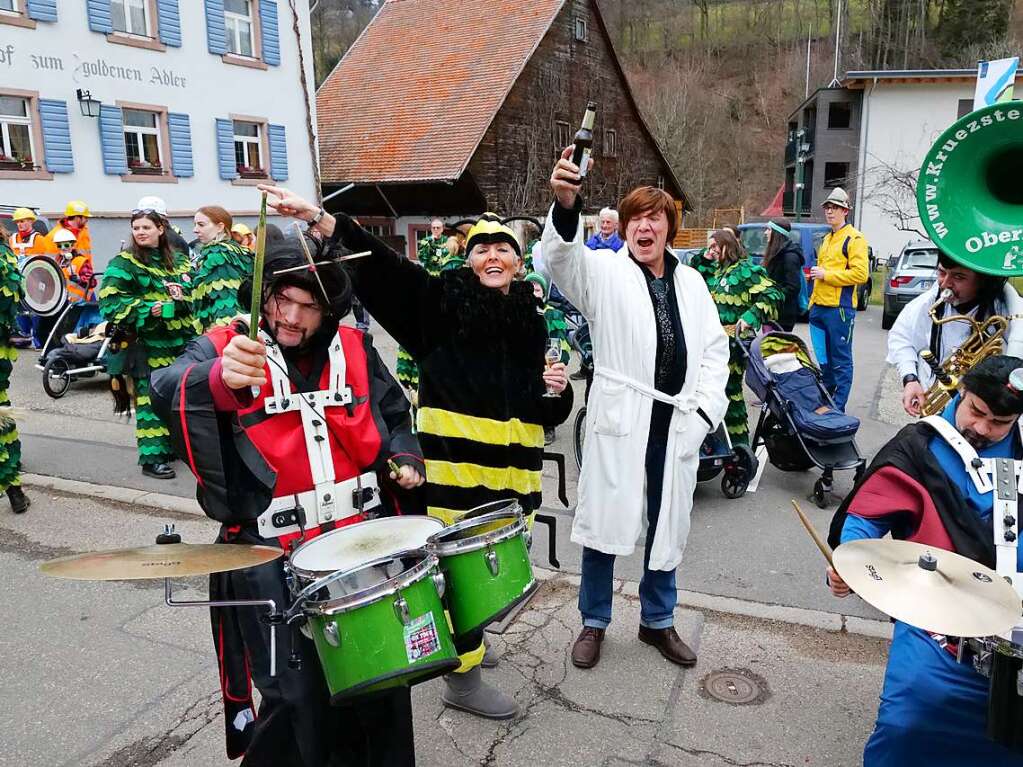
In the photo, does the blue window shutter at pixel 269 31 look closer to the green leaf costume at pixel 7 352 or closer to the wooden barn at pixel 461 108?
the wooden barn at pixel 461 108

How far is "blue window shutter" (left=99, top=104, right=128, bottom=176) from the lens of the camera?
53.0ft

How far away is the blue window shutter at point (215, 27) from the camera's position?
1781 cm

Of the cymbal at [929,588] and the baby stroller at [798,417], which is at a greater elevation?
the cymbal at [929,588]

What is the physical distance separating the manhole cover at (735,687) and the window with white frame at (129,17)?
17650mm

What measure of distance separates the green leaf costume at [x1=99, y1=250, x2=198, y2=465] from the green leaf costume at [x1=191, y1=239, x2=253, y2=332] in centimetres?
11

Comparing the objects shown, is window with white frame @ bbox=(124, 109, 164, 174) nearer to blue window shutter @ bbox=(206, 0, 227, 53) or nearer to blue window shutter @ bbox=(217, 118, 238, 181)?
blue window shutter @ bbox=(217, 118, 238, 181)

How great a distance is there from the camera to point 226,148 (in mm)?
18547

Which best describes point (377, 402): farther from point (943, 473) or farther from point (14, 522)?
point (14, 522)

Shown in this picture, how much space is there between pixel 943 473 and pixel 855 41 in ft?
215

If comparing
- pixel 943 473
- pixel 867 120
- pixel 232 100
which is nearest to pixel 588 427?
pixel 943 473

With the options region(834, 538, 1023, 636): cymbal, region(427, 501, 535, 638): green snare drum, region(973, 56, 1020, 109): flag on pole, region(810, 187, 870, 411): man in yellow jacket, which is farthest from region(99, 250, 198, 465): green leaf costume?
region(973, 56, 1020, 109): flag on pole

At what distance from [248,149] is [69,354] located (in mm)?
11192

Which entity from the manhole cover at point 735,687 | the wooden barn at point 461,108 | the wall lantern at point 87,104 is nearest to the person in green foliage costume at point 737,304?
the manhole cover at point 735,687

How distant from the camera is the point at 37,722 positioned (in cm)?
336
